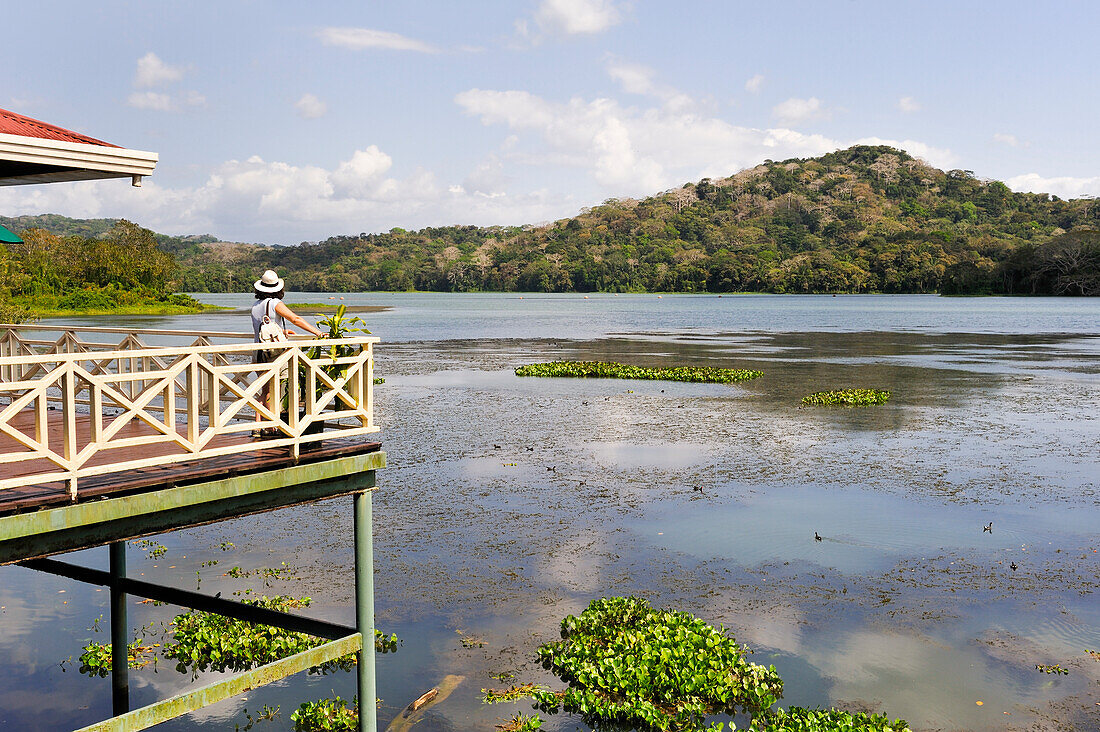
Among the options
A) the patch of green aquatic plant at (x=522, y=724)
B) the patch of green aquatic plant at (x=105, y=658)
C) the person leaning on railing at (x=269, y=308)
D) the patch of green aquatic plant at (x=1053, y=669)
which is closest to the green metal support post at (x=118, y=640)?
the patch of green aquatic plant at (x=105, y=658)

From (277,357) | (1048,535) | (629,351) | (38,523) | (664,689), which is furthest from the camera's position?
(629,351)

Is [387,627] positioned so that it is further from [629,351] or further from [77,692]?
[629,351]

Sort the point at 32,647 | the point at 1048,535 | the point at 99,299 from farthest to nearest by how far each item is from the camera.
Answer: the point at 99,299
the point at 1048,535
the point at 32,647

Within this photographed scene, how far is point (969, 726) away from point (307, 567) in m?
10.1

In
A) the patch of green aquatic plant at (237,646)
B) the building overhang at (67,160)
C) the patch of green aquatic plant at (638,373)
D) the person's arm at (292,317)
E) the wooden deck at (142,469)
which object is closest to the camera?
the wooden deck at (142,469)

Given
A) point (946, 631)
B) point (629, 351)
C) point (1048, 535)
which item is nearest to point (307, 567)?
point (946, 631)

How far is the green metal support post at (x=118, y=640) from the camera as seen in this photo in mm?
11430

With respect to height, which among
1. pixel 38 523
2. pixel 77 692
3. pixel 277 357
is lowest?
pixel 77 692

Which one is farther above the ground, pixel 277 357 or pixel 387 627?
pixel 277 357

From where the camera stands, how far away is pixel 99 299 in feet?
437

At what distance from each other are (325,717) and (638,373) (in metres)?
34.5

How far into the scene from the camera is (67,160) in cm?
852

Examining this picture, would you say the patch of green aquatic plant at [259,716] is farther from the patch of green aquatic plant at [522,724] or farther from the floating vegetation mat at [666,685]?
the patch of green aquatic plant at [522,724]

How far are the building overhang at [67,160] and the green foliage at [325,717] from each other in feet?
20.2
